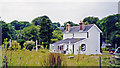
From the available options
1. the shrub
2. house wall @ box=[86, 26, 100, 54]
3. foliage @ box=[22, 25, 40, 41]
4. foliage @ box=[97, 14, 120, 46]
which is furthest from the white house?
the shrub

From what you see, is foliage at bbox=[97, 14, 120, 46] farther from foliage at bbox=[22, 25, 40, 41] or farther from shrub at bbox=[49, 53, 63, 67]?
shrub at bbox=[49, 53, 63, 67]

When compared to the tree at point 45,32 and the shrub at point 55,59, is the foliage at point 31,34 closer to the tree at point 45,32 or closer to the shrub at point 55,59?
the tree at point 45,32

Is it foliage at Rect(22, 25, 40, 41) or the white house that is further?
foliage at Rect(22, 25, 40, 41)

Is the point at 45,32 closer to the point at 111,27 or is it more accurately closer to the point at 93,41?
the point at 93,41

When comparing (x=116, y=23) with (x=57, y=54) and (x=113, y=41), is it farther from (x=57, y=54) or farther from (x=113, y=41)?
(x=57, y=54)

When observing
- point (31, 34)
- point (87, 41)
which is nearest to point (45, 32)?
point (31, 34)

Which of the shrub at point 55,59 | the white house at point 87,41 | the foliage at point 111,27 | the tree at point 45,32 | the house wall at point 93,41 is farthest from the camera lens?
the foliage at point 111,27

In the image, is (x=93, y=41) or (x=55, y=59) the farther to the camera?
(x=93, y=41)

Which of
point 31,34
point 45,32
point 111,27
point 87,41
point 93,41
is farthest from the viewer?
point 111,27

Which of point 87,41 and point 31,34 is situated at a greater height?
point 31,34

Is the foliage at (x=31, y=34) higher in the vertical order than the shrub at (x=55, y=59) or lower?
higher

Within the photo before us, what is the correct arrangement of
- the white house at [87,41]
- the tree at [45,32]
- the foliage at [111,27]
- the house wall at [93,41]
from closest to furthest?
the white house at [87,41]
the house wall at [93,41]
the tree at [45,32]
the foliage at [111,27]

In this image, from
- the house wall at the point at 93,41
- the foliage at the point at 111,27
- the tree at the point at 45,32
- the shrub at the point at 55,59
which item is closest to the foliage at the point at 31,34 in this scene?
the tree at the point at 45,32

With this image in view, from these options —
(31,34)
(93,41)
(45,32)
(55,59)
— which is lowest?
(93,41)
